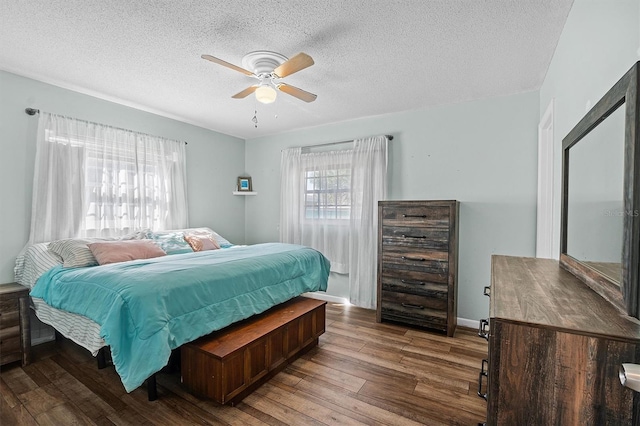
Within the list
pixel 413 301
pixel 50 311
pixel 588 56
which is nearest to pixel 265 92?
pixel 588 56

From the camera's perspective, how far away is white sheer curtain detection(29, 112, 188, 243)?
2760 mm

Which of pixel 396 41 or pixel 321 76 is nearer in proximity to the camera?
pixel 396 41

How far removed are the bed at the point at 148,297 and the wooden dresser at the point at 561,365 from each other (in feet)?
5.67

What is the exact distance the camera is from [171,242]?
3.25m

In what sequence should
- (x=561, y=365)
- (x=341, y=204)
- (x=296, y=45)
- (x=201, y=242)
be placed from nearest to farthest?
(x=561, y=365)
(x=296, y=45)
(x=201, y=242)
(x=341, y=204)

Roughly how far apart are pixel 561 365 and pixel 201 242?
11.1ft

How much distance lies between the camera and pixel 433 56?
229 cm

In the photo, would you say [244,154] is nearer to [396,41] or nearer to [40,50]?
[40,50]

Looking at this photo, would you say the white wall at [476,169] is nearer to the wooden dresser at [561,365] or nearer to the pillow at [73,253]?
the wooden dresser at [561,365]

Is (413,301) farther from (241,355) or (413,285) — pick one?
(241,355)

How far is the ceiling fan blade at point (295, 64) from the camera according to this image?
189 centimetres

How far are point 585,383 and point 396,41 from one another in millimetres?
2140

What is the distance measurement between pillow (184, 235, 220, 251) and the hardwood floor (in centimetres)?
133

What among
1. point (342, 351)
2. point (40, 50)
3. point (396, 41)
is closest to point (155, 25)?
point (40, 50)
